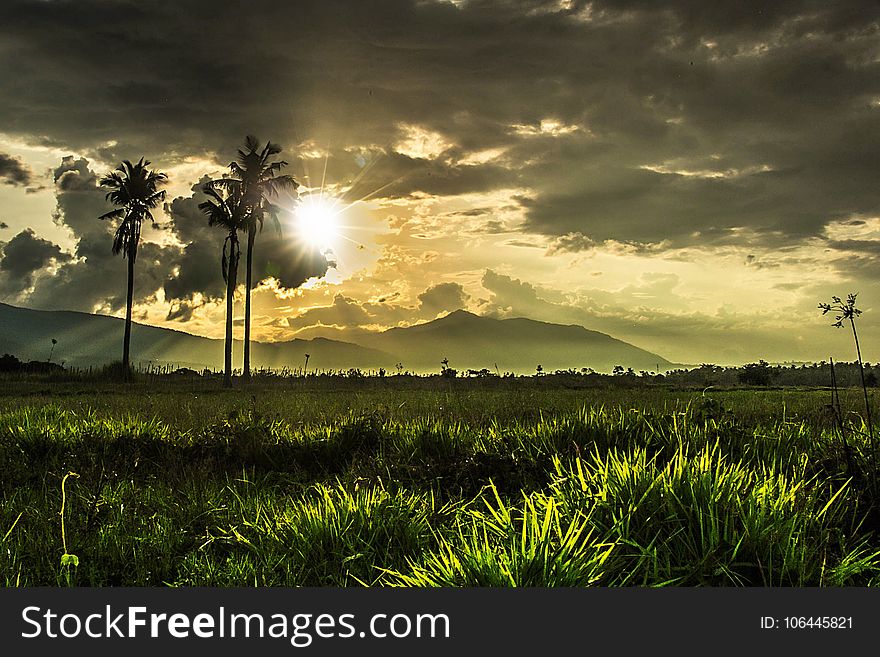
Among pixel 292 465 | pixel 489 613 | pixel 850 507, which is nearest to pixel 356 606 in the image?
pixel 489 613

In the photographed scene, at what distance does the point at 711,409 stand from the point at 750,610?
5.97m

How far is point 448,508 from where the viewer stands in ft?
20.2

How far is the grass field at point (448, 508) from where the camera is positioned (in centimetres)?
419

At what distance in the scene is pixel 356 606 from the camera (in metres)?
3.35

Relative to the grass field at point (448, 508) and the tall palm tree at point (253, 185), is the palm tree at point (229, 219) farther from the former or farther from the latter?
the grass field at point (448, 508)

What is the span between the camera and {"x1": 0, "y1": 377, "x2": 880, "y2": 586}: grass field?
419cm

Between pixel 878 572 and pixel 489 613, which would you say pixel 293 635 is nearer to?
pixel 489 613

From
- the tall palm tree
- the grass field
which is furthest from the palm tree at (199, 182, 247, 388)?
the grass field

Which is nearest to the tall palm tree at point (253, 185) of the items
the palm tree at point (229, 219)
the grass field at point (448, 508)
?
the palm tree at point (229, 219)

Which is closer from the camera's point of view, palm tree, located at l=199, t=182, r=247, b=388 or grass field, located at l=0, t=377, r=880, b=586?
grass field, located at l=0, t=377, r=880, b=586

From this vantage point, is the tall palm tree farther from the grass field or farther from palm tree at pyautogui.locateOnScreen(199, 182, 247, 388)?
the grass field

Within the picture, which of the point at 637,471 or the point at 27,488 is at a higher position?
the point at 637,471

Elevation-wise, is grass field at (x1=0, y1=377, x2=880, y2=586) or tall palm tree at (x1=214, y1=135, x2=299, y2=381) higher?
tall palm tree at (x1=214, y1=135, x2=299, y2=381)

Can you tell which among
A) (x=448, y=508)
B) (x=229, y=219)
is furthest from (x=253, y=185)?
(x=448, y=508)
